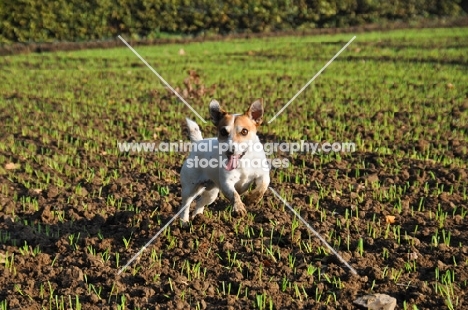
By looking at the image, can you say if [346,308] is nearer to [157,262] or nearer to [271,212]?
[157,262]

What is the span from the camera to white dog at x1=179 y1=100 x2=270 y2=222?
19.0ft

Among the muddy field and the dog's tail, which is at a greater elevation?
the dog's tail

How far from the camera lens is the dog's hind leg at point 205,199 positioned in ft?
21.9

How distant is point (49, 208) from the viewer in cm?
716

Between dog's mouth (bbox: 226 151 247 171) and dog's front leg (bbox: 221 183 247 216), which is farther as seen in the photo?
dog's mouth (bbox: 226 151 247 171)

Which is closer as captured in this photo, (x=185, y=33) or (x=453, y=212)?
(x=453, y=212)

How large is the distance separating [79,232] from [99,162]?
3176 mm

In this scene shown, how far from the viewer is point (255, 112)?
6051 mm

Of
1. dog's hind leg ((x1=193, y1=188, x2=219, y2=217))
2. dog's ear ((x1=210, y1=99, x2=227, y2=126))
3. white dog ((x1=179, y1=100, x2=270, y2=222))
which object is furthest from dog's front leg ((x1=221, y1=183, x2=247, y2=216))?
dog's hind leg ((x1=193, y1=188, x2=219, y2=217))

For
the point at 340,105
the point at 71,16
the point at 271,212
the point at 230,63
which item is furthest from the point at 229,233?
the point at 71,16

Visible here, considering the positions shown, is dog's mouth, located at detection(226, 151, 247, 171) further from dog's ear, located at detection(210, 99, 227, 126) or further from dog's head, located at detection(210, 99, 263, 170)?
dog's ear, located at detection(210, 99, 227, 126)

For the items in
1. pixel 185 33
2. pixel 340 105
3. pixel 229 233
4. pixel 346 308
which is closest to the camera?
pixel 346 308

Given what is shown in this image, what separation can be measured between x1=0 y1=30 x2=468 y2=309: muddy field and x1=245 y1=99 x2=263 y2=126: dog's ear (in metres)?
0.95

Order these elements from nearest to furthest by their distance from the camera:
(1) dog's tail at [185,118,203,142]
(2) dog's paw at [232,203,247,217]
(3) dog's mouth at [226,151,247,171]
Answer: (2) dog's paw at [232,203,247,217] → (3) dog's mouth at [226,151,247,171] → (1) dog's tail at [185,118,203,142]
